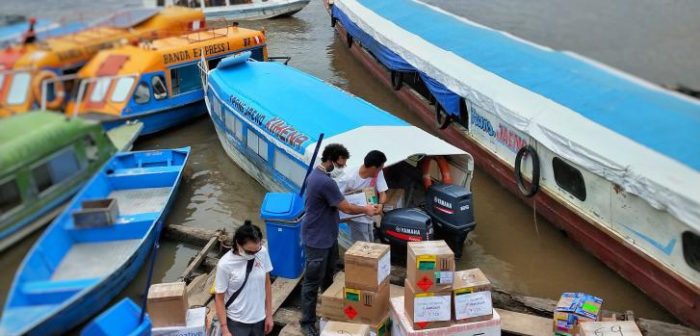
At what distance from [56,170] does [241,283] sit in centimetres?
329

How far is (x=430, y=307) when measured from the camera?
17.4ft

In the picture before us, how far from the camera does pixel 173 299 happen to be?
5.30 meters

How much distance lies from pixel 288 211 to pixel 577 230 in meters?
4.01

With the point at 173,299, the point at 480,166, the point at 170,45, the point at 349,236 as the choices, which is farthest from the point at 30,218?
the point at 480,166

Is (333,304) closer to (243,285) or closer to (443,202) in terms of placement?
(243,285)

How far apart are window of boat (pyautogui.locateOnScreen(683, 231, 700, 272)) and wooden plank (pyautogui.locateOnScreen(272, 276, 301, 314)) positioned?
4220 millimetres

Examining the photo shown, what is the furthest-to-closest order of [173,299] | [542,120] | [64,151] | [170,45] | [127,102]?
[542,120]
[173,299]
[170,45]
[127,102]
[64,151]

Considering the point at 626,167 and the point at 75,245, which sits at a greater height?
the point at 75,245

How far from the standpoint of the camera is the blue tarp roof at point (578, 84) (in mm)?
4863

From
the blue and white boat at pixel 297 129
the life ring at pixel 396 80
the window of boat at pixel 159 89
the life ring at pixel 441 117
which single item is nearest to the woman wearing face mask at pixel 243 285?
the window of boat at pixel 159 89

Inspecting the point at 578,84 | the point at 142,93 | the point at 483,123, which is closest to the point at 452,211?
the point at 578,84

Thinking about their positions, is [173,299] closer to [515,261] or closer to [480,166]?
A: [515,261]

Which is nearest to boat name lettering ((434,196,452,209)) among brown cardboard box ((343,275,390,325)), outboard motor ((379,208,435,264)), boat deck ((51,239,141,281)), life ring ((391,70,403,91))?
outboard motor ((379,208,435,264))

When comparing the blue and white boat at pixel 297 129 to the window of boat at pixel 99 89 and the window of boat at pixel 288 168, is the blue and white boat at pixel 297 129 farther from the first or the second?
the window of boat at pixel 99 89
